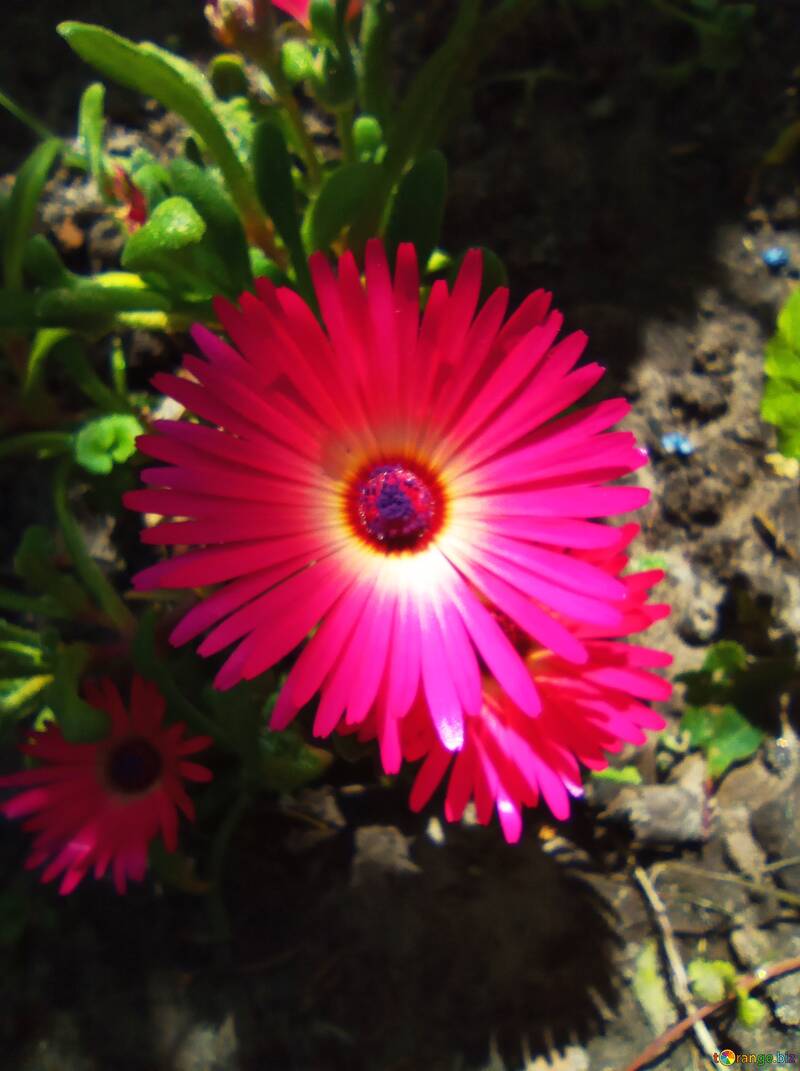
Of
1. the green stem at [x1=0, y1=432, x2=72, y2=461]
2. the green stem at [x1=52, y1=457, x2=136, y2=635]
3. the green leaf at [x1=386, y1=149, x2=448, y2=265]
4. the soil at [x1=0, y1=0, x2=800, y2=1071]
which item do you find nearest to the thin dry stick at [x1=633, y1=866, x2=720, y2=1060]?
the soil at [x1=0, y1=0, x2=800, y2=1071]

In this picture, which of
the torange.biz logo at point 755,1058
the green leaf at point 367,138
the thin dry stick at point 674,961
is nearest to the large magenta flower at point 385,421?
the green leaf at point 367,138

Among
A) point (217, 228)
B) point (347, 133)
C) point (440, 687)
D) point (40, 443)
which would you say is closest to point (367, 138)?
point (347, 133)

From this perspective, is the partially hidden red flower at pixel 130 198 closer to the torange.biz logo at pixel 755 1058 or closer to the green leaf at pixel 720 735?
the green leaf at pixel 720 735

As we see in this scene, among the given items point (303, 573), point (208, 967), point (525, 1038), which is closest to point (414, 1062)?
point (525, 1038)

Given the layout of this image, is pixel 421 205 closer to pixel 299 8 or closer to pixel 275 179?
pixel 275 179

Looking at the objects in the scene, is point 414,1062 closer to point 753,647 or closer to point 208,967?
point 208,967

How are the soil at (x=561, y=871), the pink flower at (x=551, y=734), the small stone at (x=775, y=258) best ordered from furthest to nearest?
the small stone at (x=775, y=258), the soil at (x=561, y=871), the pink flower at (x=551, y=734)
